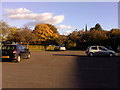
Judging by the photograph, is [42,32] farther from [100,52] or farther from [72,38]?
[100,52]

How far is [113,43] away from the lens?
4175 centimetres

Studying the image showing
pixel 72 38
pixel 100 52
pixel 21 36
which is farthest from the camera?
pixel 72 38

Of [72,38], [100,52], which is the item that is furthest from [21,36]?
[100,52]

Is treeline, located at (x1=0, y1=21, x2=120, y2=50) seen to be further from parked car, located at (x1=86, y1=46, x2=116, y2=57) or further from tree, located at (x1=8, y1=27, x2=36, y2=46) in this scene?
→ parked car, located at (x1=86, y1=46, x2=116, y2=57)

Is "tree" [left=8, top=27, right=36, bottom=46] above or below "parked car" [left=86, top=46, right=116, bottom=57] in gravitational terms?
above

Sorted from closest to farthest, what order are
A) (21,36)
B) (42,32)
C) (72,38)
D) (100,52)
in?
(100,52)
(21,36)
(72,38)
(42,32)

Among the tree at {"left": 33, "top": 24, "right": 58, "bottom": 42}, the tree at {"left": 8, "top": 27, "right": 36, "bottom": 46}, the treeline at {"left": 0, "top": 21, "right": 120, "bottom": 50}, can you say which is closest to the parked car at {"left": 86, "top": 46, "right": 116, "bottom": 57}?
the treeline at {"left": 0, "top": 21, "right": 120, "bottom": 50}

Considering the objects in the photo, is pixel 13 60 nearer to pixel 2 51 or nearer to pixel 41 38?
pixel 2 51

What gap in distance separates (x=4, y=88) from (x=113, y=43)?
1513 inches

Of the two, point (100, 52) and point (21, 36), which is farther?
point (21, 36)

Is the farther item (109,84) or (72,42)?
(72,42)

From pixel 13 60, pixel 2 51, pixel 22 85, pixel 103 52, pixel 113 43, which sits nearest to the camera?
pixel 22 85

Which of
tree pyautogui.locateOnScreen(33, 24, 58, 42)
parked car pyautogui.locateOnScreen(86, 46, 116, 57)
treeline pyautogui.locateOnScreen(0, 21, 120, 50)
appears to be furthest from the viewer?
tree pyautogui.locateOnScreen(33, 24, 58, 42)

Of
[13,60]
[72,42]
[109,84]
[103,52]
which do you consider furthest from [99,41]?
[109,84]
